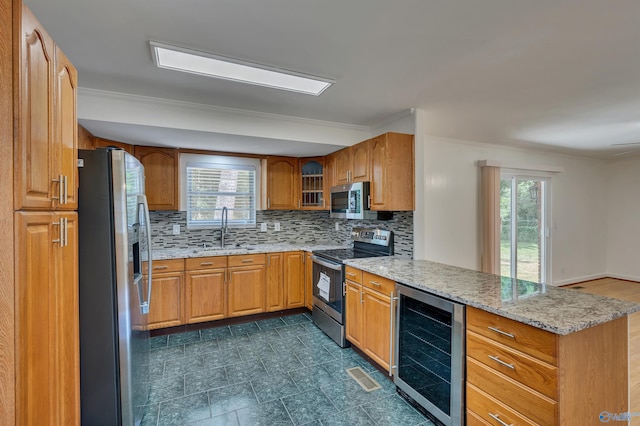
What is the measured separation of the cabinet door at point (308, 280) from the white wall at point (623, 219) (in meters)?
6.35

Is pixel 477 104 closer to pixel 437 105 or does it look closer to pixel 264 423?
pixel 437 105

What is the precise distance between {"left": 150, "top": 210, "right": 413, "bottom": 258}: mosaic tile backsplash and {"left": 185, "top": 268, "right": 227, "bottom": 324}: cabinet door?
69cm

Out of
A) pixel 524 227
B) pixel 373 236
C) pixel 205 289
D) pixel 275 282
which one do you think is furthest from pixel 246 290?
pixel 524 227

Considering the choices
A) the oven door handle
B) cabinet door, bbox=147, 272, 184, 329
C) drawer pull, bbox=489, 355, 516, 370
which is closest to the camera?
drawer pull, bbox=489, 355, 516, 370

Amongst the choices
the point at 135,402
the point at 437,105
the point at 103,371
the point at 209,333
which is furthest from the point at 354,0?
the point at 209,333

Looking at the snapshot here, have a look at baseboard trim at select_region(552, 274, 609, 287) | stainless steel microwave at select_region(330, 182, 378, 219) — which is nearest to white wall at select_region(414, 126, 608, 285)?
baseboard trim at select_region(552, 274, 609, 287)

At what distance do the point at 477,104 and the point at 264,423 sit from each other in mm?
3274

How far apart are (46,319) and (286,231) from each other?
342 cm

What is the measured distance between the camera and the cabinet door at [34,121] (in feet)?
3.07

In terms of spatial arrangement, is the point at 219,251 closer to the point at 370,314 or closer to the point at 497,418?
the point at 370,314

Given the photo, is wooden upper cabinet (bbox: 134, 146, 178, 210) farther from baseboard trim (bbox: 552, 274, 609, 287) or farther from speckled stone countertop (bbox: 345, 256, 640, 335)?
baseboard trim (bbox: 552, 274, 609, 287)

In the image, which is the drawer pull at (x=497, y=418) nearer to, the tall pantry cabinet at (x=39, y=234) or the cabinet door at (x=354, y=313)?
the cabinet door at (x=354, y=313)

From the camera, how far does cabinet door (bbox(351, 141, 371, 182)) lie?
3.29m

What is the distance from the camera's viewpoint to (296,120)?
130 inches
